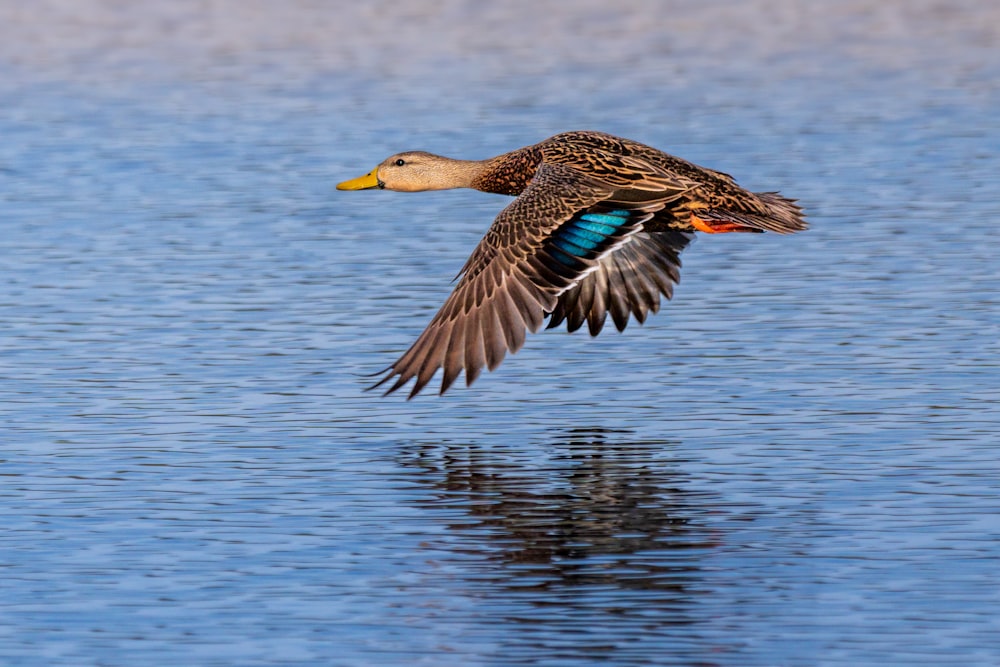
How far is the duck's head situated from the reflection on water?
3.21m

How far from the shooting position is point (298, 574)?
877 centimetres

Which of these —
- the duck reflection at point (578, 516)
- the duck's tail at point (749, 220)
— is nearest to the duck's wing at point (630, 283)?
the duck's tail at point (749, 220)

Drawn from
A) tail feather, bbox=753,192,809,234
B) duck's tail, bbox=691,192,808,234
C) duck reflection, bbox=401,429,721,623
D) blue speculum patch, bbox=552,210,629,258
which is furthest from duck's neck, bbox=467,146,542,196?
duck reflection, bbox=401,429,721,623

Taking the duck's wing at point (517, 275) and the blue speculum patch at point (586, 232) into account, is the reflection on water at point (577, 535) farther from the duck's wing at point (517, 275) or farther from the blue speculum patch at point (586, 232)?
the blue speculum patch at point (586, 232)

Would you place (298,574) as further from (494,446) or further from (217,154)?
(217,154)

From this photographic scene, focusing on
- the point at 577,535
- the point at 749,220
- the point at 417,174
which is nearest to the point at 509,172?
the point at 417,174

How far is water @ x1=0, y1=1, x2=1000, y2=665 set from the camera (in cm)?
820

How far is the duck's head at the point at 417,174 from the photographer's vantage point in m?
13.8

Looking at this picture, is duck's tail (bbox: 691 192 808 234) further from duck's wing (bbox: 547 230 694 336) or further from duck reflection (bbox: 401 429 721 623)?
duck reflection (bbox: 401 429 721 623)

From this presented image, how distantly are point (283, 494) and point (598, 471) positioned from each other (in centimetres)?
154

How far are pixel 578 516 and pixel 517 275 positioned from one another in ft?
5.56

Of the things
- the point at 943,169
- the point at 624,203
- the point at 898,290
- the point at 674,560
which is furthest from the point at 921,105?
the point at 674,560

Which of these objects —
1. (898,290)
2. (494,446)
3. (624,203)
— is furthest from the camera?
(898,290)

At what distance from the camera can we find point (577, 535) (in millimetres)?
9219
